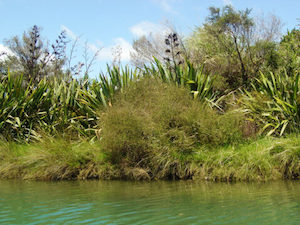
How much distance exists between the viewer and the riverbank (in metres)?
8.48

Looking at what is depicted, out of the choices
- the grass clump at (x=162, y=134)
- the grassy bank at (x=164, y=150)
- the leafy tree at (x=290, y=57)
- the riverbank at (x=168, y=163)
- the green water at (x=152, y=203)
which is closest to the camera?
the green water at (x=152, y=203)

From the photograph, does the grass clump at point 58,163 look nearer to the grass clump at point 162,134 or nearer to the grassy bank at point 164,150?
the grassy bank at point 164,150

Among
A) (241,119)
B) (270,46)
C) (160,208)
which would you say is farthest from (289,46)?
(160,208)

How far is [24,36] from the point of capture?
2733 centimetres

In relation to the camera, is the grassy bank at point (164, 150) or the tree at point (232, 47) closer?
the grassy bank at point (164, 150)

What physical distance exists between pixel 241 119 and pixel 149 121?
8.38 feet

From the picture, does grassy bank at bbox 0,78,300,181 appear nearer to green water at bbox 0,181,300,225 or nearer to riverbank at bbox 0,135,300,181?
riverbank at bbox 0,135,300,181

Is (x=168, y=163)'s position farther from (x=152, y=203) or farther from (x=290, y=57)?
(x=290, y=57)

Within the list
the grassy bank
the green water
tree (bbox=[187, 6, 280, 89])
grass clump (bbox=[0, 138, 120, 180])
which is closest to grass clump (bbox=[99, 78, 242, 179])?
the grassy bank

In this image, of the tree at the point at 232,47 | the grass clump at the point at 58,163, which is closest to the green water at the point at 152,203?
the grass clump at the point at 58,163

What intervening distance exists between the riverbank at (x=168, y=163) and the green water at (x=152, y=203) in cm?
64

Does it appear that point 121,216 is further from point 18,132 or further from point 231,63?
point 231,63

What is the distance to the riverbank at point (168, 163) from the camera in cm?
848

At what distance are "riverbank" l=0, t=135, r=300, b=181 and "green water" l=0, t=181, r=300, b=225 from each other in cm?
64
